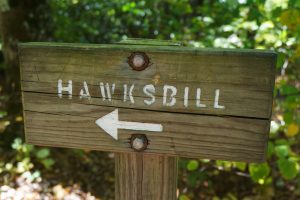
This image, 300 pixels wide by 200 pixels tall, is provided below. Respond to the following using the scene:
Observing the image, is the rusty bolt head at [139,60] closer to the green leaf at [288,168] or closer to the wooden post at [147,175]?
the wooden post at [147,175]

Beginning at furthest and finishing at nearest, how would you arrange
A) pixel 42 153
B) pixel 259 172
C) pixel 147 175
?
1. pixel 42 153
2. pixel 259 172
3. pixel 147 175

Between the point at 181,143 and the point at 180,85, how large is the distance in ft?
0.59

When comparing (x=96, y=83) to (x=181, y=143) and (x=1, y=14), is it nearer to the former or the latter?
(x=181, y=143)

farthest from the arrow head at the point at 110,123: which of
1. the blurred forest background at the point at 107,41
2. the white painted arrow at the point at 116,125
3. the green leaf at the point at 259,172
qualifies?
the blurred forest background at the point at 107,41

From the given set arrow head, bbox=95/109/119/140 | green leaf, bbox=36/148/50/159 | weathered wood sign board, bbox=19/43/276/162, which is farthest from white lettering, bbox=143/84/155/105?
green leaf, bbox=36/148/50/159

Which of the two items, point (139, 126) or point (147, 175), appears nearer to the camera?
point (139, 126)

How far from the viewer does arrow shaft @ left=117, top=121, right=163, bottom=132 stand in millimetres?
1090

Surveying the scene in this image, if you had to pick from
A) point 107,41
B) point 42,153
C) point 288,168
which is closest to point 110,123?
point 288,168

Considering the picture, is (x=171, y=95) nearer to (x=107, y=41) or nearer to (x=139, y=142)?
(x=139, y=142)

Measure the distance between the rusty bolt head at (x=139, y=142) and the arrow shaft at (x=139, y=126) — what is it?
3cm

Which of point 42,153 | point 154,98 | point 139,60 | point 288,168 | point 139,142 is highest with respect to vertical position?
point 139,60

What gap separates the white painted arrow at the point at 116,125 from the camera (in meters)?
1.09

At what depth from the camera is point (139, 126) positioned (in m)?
1.10

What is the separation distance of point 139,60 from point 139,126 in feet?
0.67
